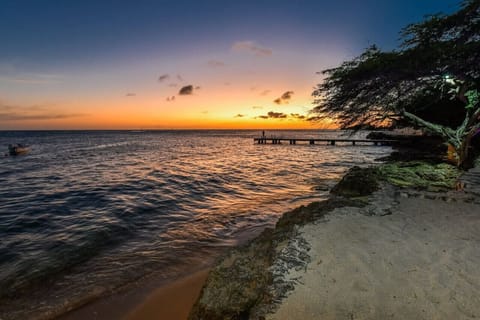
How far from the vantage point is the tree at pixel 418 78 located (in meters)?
10.6

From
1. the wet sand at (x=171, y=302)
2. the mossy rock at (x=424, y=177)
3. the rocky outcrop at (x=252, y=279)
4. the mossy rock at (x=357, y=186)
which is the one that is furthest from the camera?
the mossy rock at (x=424, y=177)

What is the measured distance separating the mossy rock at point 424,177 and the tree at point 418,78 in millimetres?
1980

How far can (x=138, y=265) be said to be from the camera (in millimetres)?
6340

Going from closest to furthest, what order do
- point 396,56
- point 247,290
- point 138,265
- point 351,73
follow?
point 247,290
point 138,265
point 396,56
point 351,73

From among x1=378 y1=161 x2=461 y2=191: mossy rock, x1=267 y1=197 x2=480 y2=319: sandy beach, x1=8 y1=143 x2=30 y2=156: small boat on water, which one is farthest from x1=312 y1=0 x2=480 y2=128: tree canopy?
x1=8 y1=143 x2=30 y2=156: small boat on water

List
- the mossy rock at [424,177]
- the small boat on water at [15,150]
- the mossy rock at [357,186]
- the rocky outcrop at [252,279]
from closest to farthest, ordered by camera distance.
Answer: the rocky outcrop at [252,279], the mossy rock at [357,186], the mossy rock at [424,177], the small boat on water at [15,150]

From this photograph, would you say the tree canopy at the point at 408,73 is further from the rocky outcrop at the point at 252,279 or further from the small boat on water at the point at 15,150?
the small boat on water at the point at 15,150

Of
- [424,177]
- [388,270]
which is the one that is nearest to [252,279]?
[388,270]

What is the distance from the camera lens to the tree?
10633 millimetres

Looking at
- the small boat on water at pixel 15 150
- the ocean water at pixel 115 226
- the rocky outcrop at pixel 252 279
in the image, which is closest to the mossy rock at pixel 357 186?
the ocean water at pixel 115 226

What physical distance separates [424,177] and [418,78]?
4.69 m

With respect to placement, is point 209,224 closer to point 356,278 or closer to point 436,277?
point 356,278

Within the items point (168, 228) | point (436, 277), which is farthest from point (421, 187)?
point (168, 228)

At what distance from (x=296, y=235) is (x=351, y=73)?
424 inches
